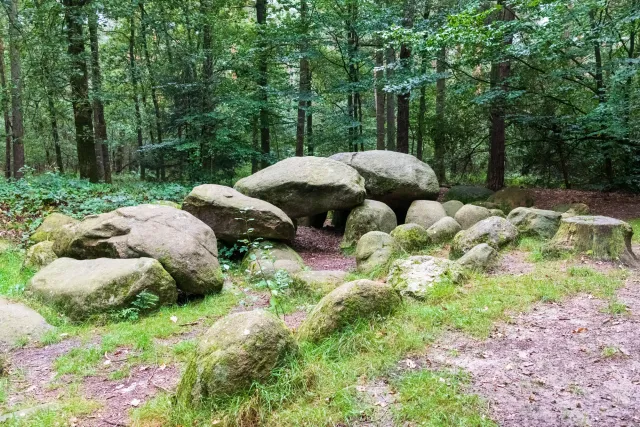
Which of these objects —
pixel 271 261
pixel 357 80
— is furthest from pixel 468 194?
pixel 271 261

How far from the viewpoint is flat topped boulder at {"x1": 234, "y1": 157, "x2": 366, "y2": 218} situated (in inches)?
365

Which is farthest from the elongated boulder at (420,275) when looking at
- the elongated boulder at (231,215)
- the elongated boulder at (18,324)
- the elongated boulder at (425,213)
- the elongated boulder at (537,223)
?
the elongated boulder at (425,213)

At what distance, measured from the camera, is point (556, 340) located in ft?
12.2

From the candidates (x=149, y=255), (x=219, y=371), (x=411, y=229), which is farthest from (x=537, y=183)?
(x=219, y=371)

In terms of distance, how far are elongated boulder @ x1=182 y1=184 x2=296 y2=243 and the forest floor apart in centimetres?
277

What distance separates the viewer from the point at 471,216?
8961 millimetres

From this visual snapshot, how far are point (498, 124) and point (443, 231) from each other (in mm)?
5967

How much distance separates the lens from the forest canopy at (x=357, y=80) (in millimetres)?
9656

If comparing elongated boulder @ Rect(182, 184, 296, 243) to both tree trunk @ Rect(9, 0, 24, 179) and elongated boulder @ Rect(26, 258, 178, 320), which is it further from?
tree trunk @ Rect(9, 0, 24, 179)

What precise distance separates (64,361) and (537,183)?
1451cm

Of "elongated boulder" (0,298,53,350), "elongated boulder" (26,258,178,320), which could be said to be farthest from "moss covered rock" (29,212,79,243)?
"elongated boulder" (0,298,53,350)

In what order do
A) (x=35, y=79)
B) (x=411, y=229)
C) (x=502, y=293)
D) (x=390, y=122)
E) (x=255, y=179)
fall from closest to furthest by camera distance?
(x=502, y=293) → (x=411, y=229) → (x=255, y=179) → (x=35, y=79) → (x=390, y=122)

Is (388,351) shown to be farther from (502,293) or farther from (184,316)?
(184,316)

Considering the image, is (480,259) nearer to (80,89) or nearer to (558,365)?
(558,365)
